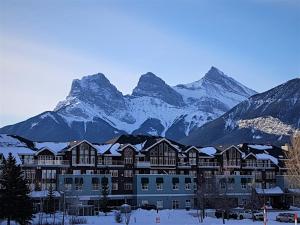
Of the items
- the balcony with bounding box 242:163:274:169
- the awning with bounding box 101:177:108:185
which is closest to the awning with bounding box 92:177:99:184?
the awning with bounding box 101:177:108:185

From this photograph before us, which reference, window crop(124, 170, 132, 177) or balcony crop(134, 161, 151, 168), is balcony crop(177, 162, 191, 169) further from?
window crop(124, 170, 132, 177)

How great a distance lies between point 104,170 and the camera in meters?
110

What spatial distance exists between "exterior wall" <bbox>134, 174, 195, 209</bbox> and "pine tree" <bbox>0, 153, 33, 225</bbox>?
1939 inches

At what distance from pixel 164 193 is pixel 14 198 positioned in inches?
2132

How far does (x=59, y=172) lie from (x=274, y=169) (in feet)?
157

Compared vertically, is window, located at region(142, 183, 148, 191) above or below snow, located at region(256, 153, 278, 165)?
below

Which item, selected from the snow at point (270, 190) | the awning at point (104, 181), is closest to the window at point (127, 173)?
the awning at point (104, 181)

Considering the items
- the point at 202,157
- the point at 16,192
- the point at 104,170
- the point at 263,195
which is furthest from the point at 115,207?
the point at 16,192

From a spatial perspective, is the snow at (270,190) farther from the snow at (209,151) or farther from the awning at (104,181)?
the awning at (104,181)

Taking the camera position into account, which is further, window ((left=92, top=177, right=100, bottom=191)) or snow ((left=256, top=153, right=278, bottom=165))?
snow ((left=256, top=153, right=278, bottom=165))

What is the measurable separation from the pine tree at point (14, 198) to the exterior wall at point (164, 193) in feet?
162

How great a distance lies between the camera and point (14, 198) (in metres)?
60.2

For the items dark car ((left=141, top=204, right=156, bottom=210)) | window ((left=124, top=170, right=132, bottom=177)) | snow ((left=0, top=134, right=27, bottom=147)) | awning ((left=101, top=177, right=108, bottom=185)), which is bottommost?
dark car ((left=141, top=204, right=156, bottom=210))

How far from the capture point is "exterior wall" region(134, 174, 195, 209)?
4321 inches
